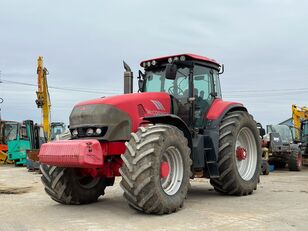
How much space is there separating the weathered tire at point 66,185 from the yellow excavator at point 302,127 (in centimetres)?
1550

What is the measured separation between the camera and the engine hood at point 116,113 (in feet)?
24.0

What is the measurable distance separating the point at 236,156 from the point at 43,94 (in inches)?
654

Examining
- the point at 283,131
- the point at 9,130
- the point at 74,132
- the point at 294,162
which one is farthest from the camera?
the point at 9,130

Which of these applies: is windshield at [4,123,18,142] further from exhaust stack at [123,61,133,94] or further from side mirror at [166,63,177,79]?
side mirror at [166,63,177,79]

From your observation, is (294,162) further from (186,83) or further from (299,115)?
(186,83)

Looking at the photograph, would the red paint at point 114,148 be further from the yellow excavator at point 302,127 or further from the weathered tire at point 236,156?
the yellow excavator at point 302,127

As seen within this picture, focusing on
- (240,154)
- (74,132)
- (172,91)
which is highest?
(172,91)

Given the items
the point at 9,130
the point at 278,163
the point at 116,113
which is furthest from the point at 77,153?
the point at 9,130

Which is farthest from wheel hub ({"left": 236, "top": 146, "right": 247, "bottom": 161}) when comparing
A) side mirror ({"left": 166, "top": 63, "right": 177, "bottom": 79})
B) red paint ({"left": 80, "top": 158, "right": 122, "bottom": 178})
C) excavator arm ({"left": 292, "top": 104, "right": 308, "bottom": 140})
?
excavator arm ({"left": 292, "top": 104, "right": 308, "bottom": 140})

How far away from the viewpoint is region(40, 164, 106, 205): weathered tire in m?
7.86

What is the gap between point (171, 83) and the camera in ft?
29.0

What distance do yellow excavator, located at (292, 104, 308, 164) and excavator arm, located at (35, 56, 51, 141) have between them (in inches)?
509

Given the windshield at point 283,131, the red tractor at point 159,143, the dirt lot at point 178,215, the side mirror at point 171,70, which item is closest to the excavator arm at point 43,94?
the windshield at point 283,131

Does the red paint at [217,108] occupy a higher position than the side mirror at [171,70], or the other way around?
the side mirror at [171,70]
